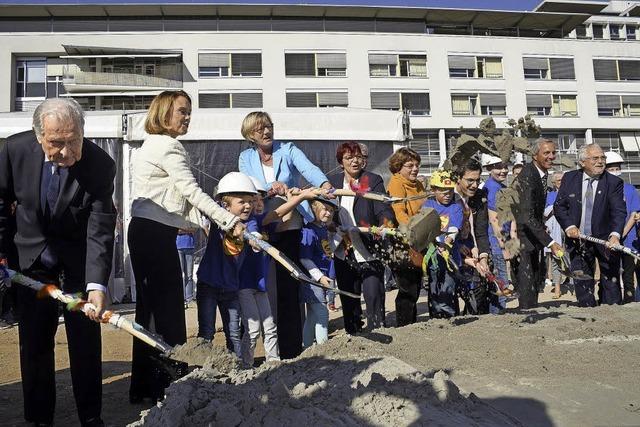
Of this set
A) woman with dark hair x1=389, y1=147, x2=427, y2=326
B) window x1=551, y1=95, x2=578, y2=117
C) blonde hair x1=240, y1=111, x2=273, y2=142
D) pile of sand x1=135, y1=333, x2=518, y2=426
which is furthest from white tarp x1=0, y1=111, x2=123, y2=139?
window x1=551, y1=95, x2=578, y2=117

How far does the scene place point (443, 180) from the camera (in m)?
5.31

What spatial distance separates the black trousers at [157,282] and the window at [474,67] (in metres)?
37.1

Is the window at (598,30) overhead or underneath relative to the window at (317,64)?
overhead

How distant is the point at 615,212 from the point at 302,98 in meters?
31.7

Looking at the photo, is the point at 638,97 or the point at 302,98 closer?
the point at 302,98

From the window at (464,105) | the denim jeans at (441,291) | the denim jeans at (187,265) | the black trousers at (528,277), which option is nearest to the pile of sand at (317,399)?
the denim jeans at (441,291)

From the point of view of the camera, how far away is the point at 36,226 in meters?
3.06

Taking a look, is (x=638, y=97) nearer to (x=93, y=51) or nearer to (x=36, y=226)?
(x=93, y=51)

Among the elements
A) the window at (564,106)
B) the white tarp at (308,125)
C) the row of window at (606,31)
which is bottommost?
the white tarp at (308,125)

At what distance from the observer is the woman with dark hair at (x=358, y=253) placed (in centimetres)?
461

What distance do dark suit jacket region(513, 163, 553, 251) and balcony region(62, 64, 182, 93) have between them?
108ft

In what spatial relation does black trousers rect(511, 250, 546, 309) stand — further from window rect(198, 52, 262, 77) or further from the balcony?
the balcony

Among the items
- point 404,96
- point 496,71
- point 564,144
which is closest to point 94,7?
point 404,96

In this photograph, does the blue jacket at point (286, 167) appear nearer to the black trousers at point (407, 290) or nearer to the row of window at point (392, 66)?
the black trousers at point (407, 290)
